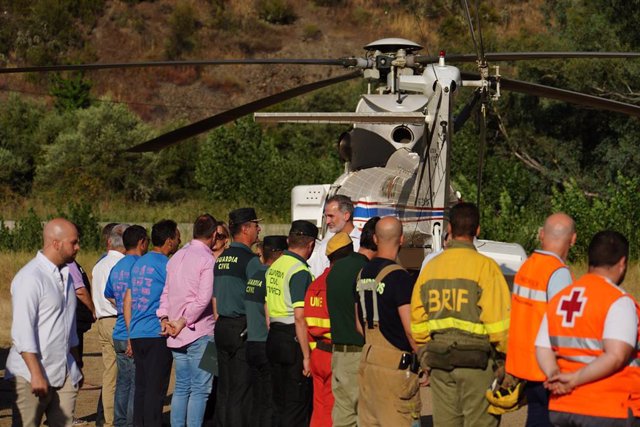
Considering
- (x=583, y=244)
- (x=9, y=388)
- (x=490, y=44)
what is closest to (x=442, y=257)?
(x=9, y=388)

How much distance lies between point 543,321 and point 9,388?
7.42 m

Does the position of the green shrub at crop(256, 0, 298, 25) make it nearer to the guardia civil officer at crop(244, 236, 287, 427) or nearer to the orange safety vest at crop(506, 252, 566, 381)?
the guardia civil officer at crop(244, 236, 287, 427)

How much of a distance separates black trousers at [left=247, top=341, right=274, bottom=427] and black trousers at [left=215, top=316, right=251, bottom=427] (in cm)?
8

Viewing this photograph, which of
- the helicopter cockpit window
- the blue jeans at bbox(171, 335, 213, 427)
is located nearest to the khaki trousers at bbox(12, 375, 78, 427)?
the blue jeans at bbox(171, 335, 213, 427)

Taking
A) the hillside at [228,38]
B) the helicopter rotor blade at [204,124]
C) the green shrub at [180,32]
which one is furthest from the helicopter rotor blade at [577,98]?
the green shrub at [180,32]

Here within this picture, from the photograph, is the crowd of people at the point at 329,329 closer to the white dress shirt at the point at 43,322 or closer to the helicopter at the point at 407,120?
the white dress shirt at the point at 43,322

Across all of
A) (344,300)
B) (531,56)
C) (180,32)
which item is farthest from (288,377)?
(180,32)

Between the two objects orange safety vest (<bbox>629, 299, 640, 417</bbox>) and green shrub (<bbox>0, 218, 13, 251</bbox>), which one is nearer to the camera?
orange safety vest (<bbox>629, 299, 640, 417</bbox>)

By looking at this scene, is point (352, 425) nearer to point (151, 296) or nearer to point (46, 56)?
point (151, 296)

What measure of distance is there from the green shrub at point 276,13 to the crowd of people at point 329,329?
55.6 m

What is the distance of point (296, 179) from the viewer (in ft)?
125

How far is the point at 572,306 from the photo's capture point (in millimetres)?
5500

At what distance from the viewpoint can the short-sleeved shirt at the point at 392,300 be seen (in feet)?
23.3

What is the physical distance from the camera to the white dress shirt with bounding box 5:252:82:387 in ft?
21.5
